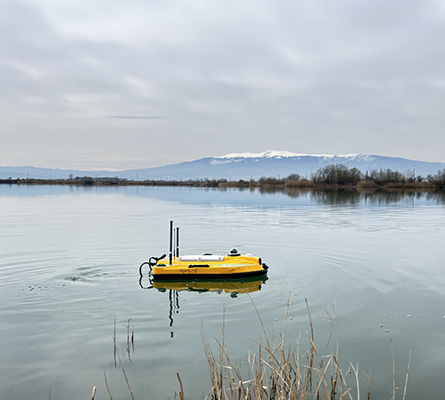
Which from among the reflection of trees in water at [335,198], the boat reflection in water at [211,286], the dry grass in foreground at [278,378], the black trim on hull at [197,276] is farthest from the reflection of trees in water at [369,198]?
the dry grass in foreground at [278,378]

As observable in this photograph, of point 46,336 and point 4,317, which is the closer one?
point 46,336

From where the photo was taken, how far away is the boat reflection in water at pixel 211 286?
986cm

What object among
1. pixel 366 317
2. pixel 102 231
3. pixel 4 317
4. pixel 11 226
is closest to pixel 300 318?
pixel 366 317

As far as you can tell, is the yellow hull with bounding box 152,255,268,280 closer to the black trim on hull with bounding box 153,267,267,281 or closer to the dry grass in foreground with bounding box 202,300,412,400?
the black trim on hull with bounding box 153,267,267,281

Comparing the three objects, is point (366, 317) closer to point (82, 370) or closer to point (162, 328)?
point (162, 328)

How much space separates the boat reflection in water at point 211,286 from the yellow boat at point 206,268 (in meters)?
0.13

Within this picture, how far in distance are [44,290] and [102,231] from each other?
10.3m

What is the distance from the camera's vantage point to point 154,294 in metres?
9.59

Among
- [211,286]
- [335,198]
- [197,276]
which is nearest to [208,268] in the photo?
[197,276]

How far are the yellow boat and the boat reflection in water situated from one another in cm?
13

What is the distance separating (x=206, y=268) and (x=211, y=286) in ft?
1.67

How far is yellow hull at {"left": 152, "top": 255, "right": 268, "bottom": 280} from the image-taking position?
10500 millimetres

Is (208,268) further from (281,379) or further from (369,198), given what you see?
(369,198)

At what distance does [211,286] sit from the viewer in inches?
406
